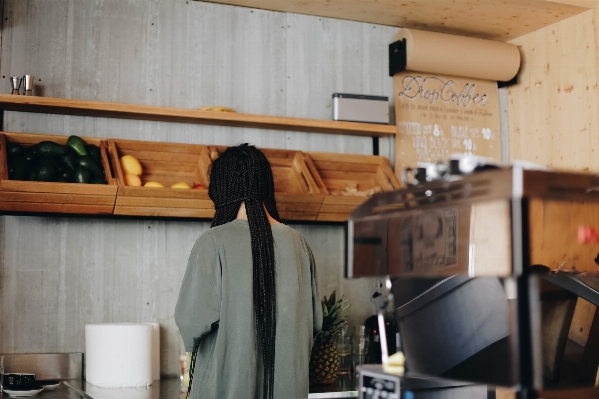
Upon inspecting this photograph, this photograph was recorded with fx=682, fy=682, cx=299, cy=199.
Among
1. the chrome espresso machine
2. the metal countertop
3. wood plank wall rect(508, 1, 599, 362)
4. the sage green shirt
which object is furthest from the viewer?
wood plank wall rect(508, 1, 599, 362)

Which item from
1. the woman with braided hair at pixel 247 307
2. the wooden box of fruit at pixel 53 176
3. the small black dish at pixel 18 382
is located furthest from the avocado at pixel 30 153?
the woman with braided hair at pixel 247 307

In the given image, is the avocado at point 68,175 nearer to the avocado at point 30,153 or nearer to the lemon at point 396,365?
the avocado at point 30,153

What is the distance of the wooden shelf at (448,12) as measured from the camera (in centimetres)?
362

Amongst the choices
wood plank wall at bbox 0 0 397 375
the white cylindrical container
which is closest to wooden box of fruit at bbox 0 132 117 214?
wood plank wall at bbox 0 0 397 375

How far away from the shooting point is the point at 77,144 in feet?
10.0

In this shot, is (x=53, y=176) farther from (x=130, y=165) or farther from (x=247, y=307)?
(x=247, y=307)

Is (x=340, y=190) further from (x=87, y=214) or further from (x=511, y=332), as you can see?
(x=511, y=332)

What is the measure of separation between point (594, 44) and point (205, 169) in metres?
2.21

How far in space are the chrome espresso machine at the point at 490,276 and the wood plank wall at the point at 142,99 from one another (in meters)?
2.27

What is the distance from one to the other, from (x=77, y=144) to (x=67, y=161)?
107mm

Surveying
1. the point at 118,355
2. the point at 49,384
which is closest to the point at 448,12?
the point at 118,355

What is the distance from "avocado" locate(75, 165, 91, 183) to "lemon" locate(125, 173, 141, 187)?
0.19 meters

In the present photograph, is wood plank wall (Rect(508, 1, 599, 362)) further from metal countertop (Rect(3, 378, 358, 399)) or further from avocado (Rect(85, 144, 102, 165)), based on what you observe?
avocado (Rect(85, 144, 102, 165))

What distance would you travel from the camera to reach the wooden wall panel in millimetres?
3740
